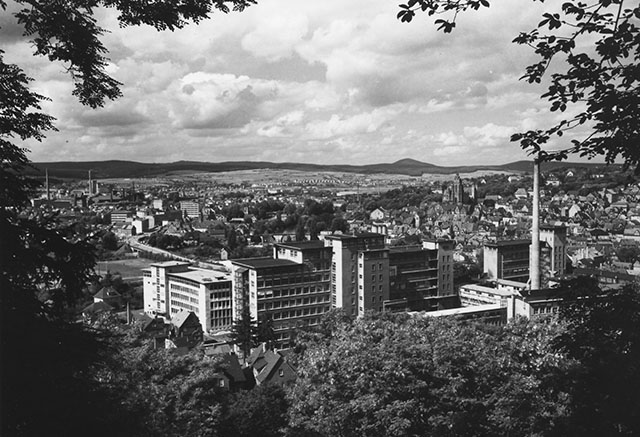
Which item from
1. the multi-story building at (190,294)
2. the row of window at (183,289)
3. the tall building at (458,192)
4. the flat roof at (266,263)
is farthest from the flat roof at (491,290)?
the tall building at (458,192)

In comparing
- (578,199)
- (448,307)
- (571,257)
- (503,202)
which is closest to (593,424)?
(448,307)

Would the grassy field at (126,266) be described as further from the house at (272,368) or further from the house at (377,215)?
the house at (377,215)

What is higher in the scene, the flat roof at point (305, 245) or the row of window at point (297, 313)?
the flat roof at point (305, 245)

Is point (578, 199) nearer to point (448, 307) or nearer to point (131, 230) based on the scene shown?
point (448, 307)

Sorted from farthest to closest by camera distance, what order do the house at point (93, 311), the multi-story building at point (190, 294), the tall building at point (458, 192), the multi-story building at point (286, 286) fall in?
the tall building at point (458, 192)
the multi-story building at point (190, 294)
the multi-story building at point (286, 286)
the house at point (93, 311)

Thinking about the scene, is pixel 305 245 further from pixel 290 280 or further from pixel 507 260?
pixel 507 260

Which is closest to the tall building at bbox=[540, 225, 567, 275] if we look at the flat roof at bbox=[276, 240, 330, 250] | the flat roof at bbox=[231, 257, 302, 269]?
the flat roof at bbox=[276, 240, 330, 250]
